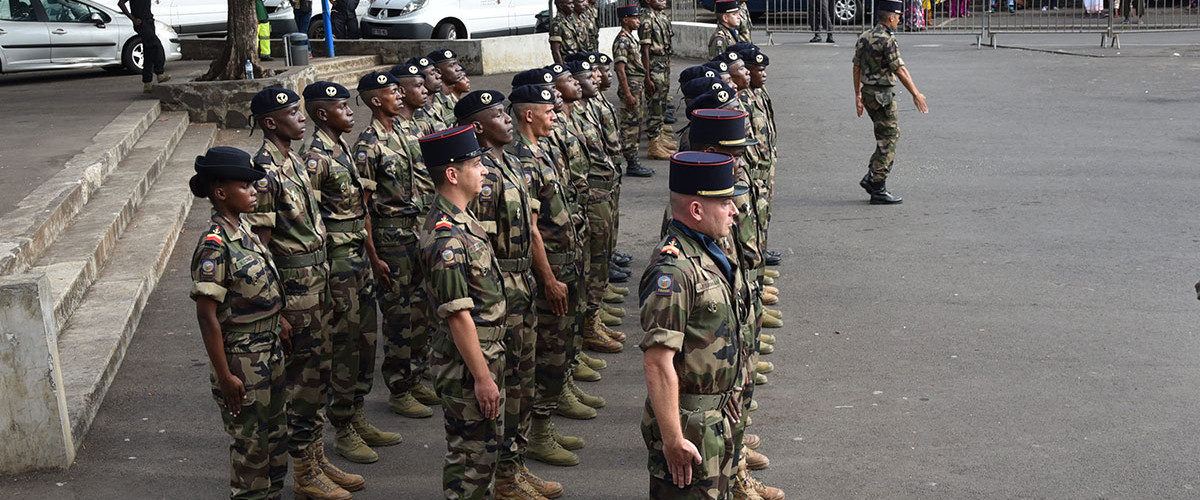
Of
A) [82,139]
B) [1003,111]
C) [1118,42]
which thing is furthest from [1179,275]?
[1118,42]

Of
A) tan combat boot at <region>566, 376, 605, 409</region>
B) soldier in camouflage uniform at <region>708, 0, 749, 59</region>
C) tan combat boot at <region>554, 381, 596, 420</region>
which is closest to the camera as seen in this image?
tan combat boot at <region>554, 381, 596, 420</region>

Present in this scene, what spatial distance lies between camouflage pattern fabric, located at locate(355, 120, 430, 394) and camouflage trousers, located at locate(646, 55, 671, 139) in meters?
7.89

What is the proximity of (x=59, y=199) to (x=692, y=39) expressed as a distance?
17.1 metres

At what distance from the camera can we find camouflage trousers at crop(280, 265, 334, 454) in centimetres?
600

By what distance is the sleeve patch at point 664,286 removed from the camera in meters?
4.38

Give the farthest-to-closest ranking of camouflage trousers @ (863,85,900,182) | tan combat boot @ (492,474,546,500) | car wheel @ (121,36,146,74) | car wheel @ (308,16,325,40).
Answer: car wheel @ (308,16,325,40), car wheel @ (121,36,146,74), camouflage trousers @ (863,85,900,182), tan combat boot @ (492,474,546,500)

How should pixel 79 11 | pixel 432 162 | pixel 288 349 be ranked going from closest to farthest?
pixel 432 162 → pixel 288 349 → pixel 79 11

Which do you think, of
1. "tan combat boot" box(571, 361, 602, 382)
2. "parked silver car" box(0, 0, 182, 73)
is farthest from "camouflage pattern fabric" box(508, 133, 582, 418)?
"parked silver car" box(0, 0, 182, 73)

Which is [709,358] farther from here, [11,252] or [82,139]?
[82,139]

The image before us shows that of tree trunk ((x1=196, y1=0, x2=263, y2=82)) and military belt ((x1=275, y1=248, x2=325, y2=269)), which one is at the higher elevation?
tree trunk ((x1=196, y1=0, x2=263, y2=82))

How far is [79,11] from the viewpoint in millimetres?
19281

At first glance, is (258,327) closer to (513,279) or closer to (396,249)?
(513,279)

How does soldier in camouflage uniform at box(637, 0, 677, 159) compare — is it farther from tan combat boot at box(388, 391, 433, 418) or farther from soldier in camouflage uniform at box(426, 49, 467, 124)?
tan combat boot at box(388, 391, 433, 418)

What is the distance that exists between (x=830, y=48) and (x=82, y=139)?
52.4ft
